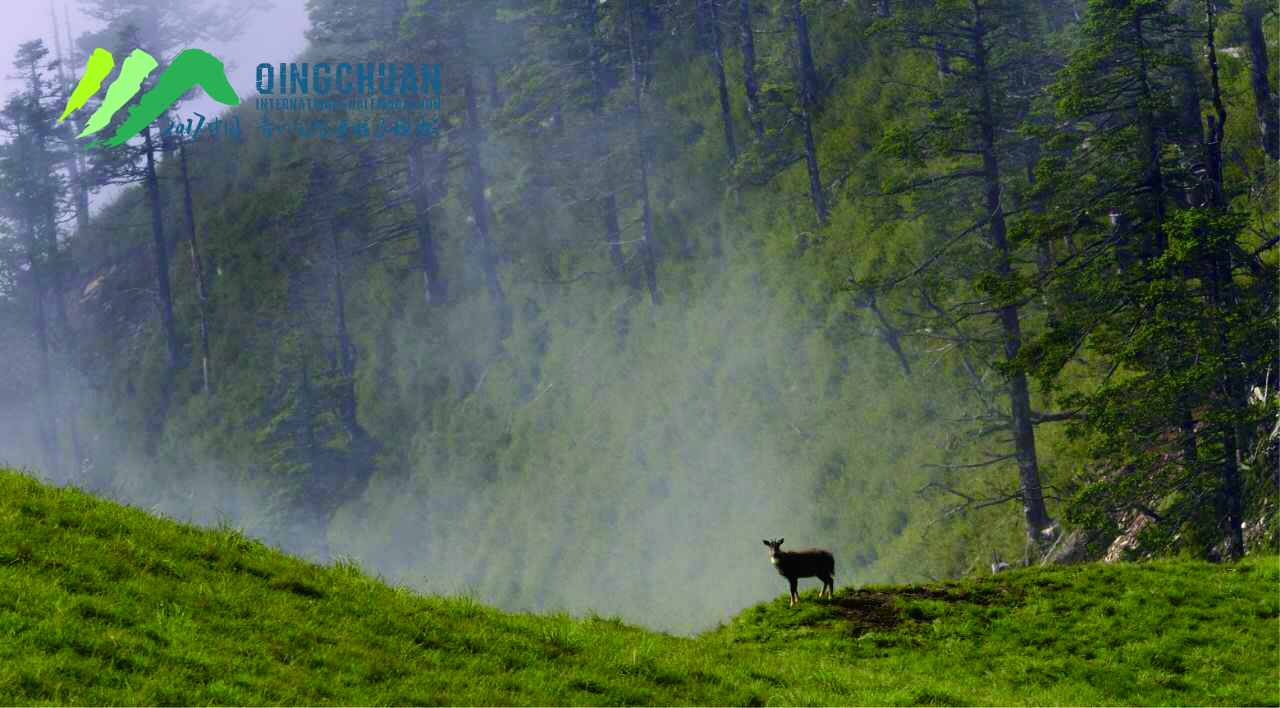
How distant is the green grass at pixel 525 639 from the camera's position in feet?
35.8

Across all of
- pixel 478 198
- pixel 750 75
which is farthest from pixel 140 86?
pixel 750 75

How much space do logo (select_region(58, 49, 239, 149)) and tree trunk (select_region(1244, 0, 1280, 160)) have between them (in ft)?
228

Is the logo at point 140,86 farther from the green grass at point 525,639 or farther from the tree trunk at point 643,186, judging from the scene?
the green grass at point 525,639

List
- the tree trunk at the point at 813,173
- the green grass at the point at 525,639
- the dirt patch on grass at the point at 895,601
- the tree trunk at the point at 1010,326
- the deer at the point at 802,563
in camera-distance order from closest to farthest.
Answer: the green grass at the point at 525,639, the dirt patch on grass at the point at 895,601, the deer at the point at 802,563, the tree trunk at the point at 1010,326, the tree trunk at the point at 813,173

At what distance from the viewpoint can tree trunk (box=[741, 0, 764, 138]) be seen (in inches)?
2219

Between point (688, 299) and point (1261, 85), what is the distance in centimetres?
2896

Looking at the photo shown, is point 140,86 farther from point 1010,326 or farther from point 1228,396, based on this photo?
point 1228,396

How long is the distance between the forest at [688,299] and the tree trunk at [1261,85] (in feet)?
0.56

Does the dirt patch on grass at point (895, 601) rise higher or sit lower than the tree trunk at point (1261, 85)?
lower

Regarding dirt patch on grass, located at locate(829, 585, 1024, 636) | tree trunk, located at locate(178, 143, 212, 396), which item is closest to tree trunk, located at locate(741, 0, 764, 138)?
dirt patch on grass, located at locate(829, 585, 1024, 636)

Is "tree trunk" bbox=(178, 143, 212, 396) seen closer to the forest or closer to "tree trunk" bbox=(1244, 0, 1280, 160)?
the forest

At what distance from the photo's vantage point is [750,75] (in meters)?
57.5

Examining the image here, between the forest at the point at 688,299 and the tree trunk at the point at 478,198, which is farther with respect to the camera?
the tree trunk at the point at 478,198

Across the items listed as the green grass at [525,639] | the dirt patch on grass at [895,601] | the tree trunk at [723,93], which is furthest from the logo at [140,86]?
the green grass at [525,639]
